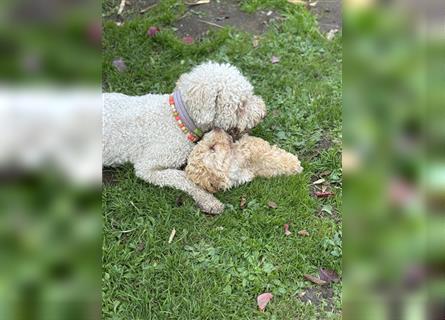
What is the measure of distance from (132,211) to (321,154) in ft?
4.13

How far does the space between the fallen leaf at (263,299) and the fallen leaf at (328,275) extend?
295mm

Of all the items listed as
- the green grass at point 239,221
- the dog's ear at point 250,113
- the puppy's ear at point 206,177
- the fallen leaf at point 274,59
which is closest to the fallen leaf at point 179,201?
the green grass at point 239,221

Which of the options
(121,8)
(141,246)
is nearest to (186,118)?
(141,246)

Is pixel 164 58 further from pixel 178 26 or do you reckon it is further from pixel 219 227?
pixel 219 227

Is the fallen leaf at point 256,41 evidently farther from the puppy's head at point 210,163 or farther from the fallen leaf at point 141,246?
the fallen leaf at point 141,246

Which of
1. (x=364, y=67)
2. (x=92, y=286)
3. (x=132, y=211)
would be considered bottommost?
(x=132, y=211)

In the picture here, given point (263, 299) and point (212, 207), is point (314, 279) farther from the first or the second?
point (212, 207)

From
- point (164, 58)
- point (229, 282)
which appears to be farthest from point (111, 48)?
point (229, 282)

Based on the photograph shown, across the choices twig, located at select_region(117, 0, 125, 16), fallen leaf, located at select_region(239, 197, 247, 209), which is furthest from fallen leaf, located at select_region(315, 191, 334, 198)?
twig, located at select_region(117, 0, 125, 16)

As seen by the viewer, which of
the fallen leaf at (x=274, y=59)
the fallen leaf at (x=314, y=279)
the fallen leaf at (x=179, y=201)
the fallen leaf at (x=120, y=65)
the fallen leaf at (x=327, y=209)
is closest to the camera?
the fallen leaf at (x=314, y=279)

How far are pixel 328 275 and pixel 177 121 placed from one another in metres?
1.31

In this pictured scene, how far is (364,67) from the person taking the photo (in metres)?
0.94

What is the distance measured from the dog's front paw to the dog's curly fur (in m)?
0.12

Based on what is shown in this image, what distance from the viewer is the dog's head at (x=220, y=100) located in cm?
354
